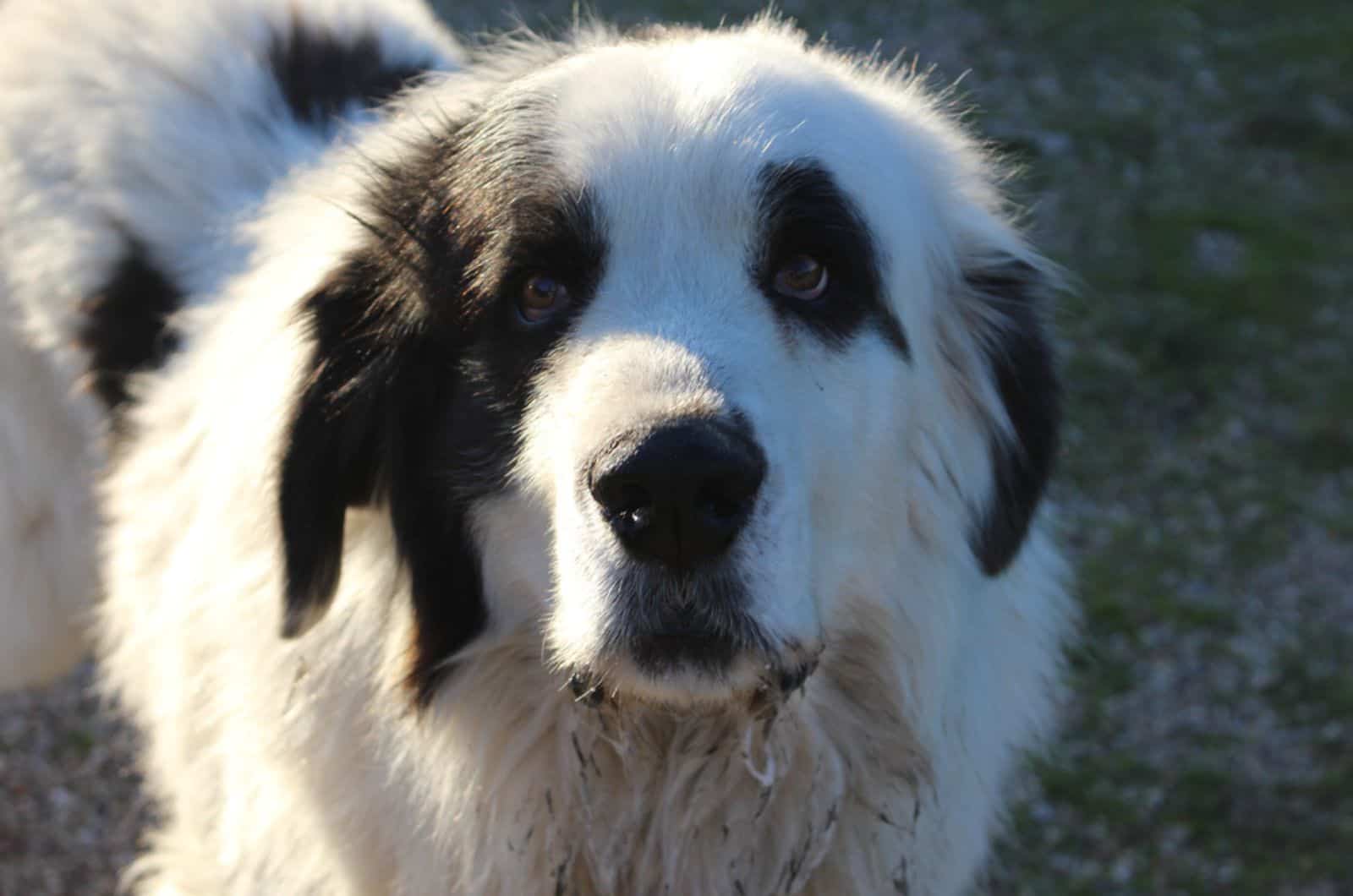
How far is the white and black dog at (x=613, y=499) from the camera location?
208 centimetres

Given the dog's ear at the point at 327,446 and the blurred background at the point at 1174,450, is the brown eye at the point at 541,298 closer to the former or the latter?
the dog's ear at the point at 327,446

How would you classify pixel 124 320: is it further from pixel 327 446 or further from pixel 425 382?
pixel 425 382

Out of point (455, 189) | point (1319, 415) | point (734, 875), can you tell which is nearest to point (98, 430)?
point (455, 189)

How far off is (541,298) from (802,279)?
393 mm

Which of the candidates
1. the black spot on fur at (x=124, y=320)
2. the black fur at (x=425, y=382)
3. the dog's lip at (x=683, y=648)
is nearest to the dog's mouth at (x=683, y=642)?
the dog's lip at (x=683, y=648)

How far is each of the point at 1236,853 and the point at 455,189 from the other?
279cm

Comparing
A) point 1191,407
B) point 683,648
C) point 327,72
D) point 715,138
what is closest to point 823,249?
point 715,138

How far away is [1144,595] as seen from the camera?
16.1ft

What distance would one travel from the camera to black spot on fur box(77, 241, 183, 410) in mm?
3189

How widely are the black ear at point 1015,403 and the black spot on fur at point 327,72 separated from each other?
1.47 meters

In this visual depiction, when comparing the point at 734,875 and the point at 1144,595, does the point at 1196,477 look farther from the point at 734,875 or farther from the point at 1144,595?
the point at 734,875

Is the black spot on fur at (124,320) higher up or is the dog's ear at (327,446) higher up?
the dog's ear at (327,446)

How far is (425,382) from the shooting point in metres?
2.45

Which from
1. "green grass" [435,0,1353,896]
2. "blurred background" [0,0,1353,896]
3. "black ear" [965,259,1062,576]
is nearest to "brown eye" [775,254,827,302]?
"black ear" [965,259,1062,576]
